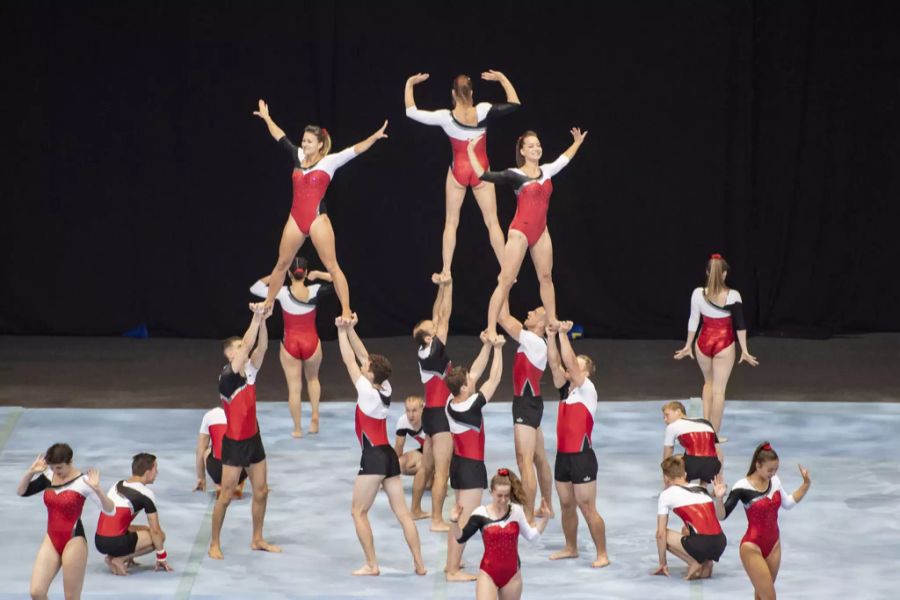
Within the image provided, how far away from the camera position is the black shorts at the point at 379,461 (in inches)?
379

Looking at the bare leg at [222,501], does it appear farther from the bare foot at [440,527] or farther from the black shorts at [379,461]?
the bare foot at [440,527]

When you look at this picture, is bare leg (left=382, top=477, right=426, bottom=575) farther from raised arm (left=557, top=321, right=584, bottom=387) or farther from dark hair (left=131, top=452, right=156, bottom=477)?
dark hair (left=131, top=452, right=156, bottom=477)

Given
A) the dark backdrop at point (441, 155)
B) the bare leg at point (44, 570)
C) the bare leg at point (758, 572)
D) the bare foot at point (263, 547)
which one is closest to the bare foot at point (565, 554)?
the bare leg at point (758, 572)

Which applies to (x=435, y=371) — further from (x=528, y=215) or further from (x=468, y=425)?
(x=528, y=215)

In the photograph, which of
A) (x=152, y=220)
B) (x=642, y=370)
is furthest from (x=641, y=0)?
(x=152, y=220)

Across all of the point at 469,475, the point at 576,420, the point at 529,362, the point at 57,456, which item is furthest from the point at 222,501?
the point at 576,420

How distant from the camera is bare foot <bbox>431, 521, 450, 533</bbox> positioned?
10.5 metres

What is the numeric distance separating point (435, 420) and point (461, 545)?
995mm

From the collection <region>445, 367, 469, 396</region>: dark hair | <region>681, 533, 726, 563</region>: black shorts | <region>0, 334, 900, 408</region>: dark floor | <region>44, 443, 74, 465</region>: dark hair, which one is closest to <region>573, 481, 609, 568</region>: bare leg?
<region>681, 533, 726, 563</region>: black shorts

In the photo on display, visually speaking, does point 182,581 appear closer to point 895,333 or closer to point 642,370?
point 642,370

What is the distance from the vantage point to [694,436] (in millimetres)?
10359

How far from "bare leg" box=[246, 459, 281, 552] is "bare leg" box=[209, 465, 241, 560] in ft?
0.34

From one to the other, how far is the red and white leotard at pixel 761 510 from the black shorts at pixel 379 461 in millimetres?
2035

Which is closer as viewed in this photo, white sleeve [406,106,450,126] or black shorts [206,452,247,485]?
black shorts [206,452,247,485]
